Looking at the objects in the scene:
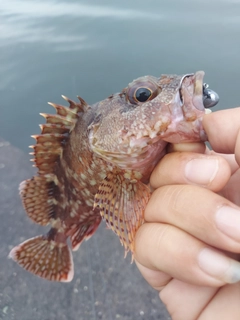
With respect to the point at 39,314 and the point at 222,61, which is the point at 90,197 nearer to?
the point at 39,314

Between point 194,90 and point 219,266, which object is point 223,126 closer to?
point 194,90

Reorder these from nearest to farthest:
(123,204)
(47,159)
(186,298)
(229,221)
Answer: (229,221)
(186,298)
(123,204)
(47,159)

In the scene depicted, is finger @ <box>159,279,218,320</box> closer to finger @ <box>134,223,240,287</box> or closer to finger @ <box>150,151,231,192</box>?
finger @ <box>134,223,240,287</box>

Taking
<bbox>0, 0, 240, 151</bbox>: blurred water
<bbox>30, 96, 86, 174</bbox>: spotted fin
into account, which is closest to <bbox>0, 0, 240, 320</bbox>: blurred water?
<bbox>0, 0, 240, 151</bbox>: blurred water

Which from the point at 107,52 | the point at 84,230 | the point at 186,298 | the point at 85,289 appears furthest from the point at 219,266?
the point at 107,52

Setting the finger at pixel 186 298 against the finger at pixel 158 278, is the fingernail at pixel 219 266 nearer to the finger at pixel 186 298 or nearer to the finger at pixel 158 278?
the finger at pixel 186 298

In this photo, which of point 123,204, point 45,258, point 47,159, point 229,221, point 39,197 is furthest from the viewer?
point 45,258

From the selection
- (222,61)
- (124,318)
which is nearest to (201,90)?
(124,318)
